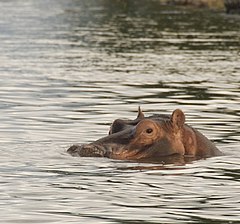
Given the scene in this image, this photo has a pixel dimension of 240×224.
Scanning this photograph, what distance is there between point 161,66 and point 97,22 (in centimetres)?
1842

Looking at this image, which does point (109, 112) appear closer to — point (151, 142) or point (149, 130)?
point (151, 142)

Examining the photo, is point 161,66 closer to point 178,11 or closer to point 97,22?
point 97,22

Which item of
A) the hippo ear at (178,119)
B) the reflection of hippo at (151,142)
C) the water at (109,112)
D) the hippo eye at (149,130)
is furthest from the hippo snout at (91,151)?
the hippo ear at (178,119)

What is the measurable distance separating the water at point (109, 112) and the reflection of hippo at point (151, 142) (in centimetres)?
22

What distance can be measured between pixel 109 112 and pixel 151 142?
14.6ft

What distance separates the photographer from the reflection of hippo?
1194 cm

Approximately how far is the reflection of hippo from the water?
0.22 m

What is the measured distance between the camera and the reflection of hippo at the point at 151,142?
11938 millimetres

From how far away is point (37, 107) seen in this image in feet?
56.3

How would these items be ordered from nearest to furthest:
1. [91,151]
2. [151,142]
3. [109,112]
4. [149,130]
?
[91,151], [149,130], [151,142], [109,112]

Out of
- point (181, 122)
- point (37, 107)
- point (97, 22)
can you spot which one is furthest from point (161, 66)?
point (97, 22)

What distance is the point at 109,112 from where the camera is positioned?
16.6 meters

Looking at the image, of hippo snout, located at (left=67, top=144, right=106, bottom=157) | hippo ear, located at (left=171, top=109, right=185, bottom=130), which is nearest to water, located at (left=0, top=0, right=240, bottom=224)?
hippo snout, located at (left=67, top=144, right=106, bottom=157)

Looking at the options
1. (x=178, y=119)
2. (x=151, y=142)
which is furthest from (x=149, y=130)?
(x=178, y=119)
